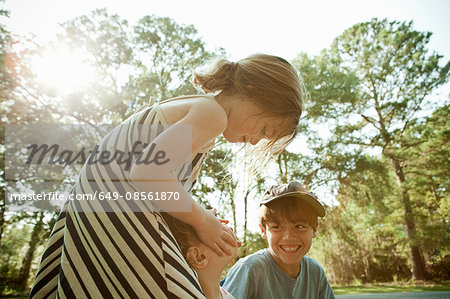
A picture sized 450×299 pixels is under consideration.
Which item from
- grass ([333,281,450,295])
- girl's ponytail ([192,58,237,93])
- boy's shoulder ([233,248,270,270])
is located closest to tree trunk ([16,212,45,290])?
grass ([333,281,450,295])

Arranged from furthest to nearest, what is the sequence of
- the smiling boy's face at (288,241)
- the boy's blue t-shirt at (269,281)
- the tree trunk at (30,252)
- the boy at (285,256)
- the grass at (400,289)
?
the tree trunk at (30,252), the grass at (400,289), the smiling boy's face at (288,241), the boy at (285,256), the boy's blue t-shirt at (269,281)

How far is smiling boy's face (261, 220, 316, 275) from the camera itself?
79.1 inches

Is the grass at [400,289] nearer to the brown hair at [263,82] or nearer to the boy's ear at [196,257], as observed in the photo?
the brown hair at [263,82]

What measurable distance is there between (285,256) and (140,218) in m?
1.37

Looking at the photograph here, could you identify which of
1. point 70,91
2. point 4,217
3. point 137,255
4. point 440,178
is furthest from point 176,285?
point 440,178

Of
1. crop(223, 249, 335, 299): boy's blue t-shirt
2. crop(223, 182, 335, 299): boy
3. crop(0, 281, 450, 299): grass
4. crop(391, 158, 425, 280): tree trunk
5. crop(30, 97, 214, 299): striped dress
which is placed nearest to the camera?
crop(30, 97, 214, 299): striped dress

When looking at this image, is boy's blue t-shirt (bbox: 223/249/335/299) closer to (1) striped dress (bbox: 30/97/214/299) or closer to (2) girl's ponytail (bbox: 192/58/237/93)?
(1) striped dress (bbox: 30/97/214/299)

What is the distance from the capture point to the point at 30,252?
14.0 metres

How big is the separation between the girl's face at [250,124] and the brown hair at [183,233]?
59 centimetres

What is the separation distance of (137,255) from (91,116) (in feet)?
37.9

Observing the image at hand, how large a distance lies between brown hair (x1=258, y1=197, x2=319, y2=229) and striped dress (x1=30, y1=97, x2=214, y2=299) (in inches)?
51.6

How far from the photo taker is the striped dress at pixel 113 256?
0.84 meters

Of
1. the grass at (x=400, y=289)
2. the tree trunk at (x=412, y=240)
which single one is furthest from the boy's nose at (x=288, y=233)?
the tree trunk at (x=412, y=240)

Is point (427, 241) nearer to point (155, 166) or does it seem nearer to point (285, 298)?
point (285, 298)
